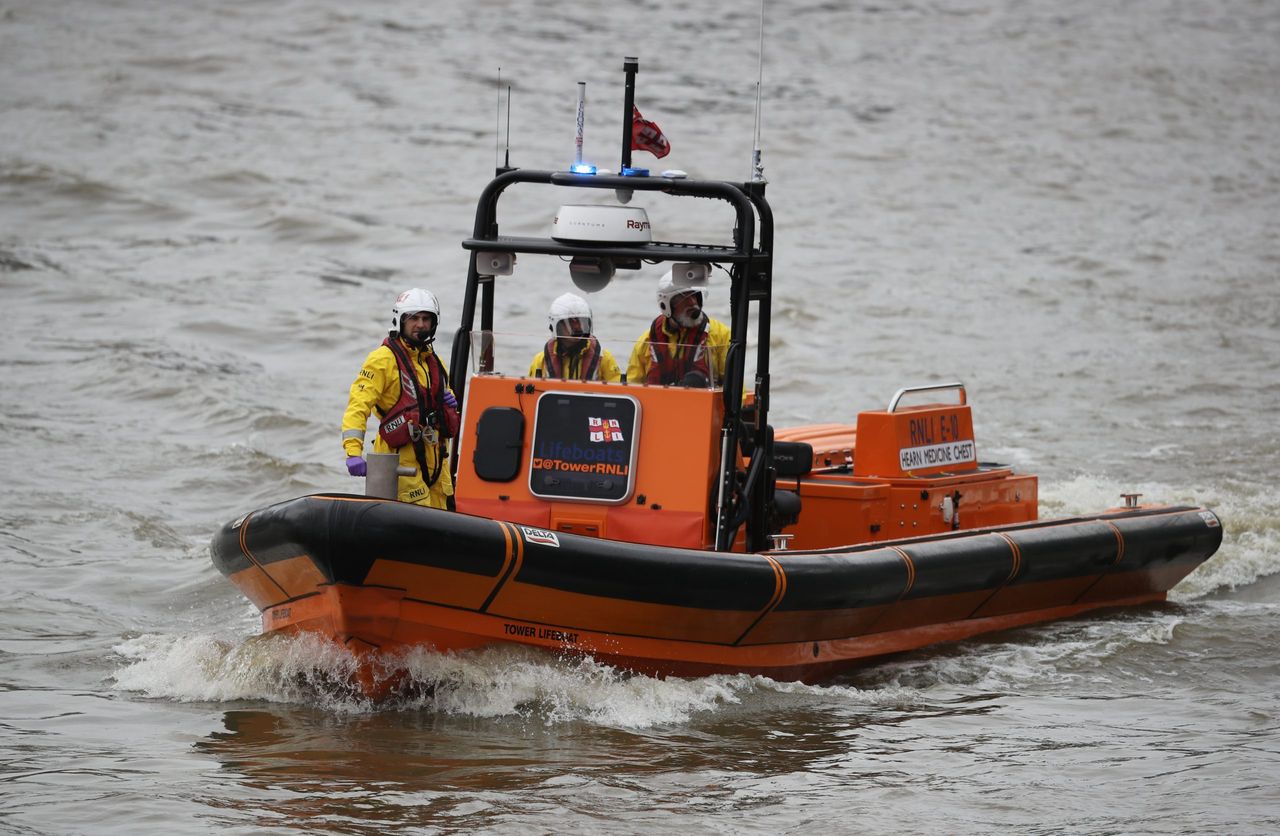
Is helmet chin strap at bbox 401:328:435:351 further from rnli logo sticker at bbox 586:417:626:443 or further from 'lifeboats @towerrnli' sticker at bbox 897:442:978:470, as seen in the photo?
'lifeboats @towerrnli' sticker at bbox 897:442:978:470

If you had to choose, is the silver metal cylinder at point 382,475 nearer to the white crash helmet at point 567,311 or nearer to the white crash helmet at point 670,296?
the white crash helmet at point 567,311

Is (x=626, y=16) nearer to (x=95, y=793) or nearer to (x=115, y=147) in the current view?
(x=115, y=147)

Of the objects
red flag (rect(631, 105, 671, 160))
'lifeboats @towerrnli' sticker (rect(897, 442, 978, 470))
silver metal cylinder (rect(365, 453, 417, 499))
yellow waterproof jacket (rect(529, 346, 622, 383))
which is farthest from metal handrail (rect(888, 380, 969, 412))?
silver metal cylinder (rect(365, 453, 417, 499))

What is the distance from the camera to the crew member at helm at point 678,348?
293 inches

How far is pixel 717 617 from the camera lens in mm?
6883

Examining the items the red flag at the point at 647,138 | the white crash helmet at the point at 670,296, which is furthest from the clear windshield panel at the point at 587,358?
the red flag at the point at 647,138

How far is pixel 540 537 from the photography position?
650cm

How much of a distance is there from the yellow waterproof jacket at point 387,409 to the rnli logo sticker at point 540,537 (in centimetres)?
85

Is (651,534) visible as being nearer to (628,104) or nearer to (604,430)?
(604,430)

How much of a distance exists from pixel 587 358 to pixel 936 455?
2416 millimetres

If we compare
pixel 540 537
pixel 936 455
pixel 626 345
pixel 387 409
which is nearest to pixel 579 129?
pixel 626 345

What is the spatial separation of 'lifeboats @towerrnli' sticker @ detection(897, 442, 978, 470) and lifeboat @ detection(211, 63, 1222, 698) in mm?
17

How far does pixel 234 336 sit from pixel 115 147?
7.93 m

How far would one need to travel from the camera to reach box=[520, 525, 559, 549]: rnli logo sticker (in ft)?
21.2
